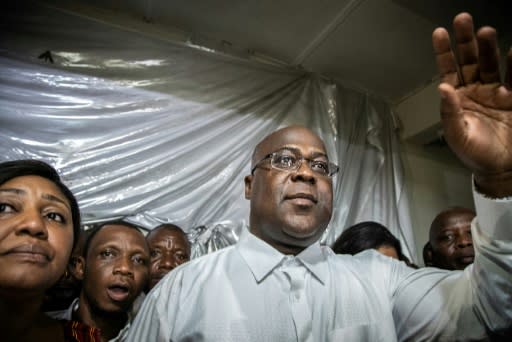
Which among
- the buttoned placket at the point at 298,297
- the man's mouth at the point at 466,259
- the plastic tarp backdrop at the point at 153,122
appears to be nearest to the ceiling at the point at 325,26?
the plastic tarp backdrop at the point at 153,122

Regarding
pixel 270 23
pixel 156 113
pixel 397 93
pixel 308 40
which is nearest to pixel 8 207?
pixel 156 113

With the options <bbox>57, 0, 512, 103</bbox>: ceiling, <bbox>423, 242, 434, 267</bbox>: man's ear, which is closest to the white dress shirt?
<bbox>423, 242, 434, 267</bbox>: man's ear

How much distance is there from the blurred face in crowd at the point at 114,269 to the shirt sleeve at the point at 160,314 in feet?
1.09

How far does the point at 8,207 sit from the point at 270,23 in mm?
1414

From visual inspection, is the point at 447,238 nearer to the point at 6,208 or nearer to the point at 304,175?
the point at 304,175

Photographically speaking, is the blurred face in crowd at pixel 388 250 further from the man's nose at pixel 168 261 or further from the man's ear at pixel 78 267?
the man's ear at pixel 78 267

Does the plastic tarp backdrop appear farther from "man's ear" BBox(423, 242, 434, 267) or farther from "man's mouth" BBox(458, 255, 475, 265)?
"man's mouth" BBox(458, 255, 475, 265)

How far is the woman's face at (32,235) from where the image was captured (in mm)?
706

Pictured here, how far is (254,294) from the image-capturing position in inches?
30.8

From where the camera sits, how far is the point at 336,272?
88 centimetres

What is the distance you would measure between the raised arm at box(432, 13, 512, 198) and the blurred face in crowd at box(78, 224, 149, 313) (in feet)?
3.38

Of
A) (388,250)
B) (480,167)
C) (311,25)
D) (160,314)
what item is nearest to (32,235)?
(160,314)

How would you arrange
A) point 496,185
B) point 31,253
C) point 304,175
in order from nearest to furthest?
1. point 496,185
2. point 31,253
3. point 304,175

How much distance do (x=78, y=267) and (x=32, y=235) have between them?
492 millimetres
